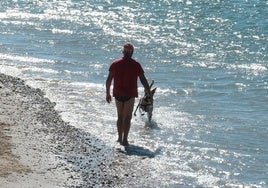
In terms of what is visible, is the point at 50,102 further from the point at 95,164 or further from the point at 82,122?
the point at 95,164

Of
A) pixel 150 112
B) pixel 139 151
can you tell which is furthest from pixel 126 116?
pixel 150 112

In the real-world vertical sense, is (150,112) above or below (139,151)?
above

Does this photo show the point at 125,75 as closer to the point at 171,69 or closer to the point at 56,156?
the point at 56,156

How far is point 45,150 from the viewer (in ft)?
A: 38.8

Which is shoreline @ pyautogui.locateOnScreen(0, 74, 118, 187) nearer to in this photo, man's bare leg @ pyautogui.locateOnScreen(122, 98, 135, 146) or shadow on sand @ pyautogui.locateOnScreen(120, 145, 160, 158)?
shadow on sand @ pyautogui.locateOnScreen(120, 145, 160, 158)

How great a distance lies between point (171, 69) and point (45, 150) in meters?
8.26

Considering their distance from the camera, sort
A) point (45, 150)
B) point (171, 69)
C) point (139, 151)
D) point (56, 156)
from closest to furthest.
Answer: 1. point (56, 156)
2. point (45, 150)
3. point (139, 151)
4. point (171, 69)

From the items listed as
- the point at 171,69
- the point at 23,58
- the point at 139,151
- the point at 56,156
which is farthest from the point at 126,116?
the point at 23,58

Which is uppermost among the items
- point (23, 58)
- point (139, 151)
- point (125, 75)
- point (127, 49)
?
point (127, 49)

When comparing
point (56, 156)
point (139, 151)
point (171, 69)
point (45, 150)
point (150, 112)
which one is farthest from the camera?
point (171, 69)

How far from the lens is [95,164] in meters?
11.6

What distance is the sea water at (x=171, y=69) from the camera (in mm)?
12461

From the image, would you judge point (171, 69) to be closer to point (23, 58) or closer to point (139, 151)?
point (23, 58)

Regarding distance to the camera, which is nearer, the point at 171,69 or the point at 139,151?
the point at 139,151
